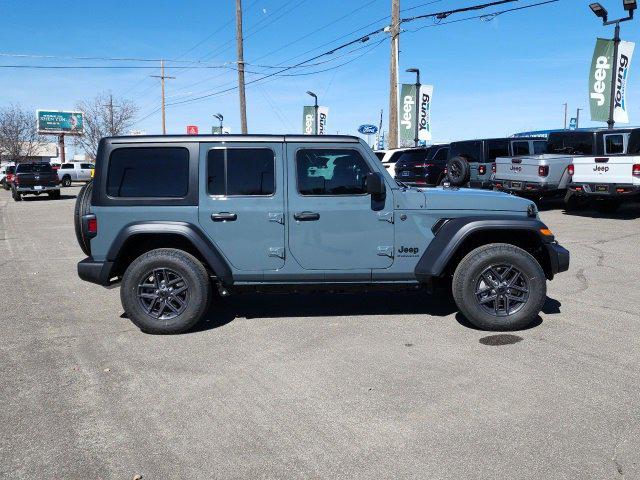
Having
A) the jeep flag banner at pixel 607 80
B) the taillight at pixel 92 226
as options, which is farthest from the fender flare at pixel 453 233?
the jeep flag banner at pixel 607 80

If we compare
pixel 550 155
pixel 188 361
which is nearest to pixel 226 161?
pixel 188 361

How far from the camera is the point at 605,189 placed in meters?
13.2

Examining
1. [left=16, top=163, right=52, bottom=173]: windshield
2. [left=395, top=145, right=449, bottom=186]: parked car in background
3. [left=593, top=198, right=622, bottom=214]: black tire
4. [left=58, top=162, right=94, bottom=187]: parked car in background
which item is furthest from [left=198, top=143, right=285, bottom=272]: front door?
[left=58, top=162, right=94, bottom=187]: parked car in background

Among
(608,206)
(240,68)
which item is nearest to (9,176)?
(240,68)

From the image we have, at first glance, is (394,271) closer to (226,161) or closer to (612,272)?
(226,161)

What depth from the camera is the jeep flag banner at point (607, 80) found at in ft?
55.9

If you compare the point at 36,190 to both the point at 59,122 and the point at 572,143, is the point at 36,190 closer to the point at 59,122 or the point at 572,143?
the point at 572,143

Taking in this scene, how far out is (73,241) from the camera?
1217 cm

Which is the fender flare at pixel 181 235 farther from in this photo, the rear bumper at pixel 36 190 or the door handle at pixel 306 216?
the rear bumper at pixel 36 190

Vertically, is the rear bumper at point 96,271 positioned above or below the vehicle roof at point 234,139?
below

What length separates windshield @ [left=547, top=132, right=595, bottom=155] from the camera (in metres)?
14.9

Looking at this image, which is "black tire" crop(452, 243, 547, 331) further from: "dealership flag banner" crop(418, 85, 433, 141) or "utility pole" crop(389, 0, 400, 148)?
"dealership flag banner" crop(418, 85, 433, 141)

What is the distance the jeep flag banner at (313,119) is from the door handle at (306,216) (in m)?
28.2

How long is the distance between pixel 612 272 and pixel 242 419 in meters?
6.41
